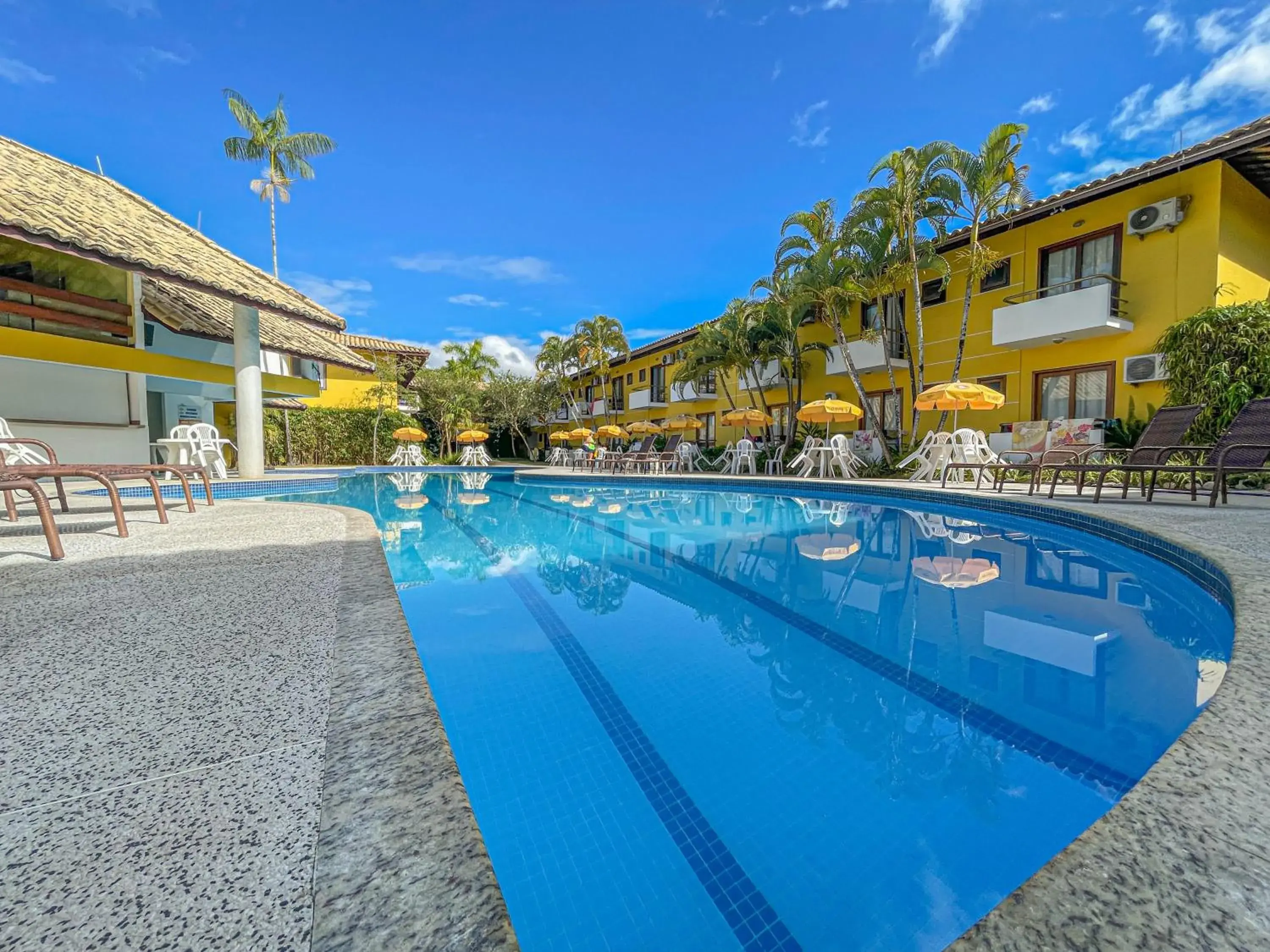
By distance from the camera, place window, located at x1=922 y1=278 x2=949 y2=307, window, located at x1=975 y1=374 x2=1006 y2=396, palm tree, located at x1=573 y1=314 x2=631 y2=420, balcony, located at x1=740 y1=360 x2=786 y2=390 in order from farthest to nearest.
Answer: palm tree, located at x1=573 y1=314 x2=631 y2=420 → balcony, located at x1=740 y1=360 x2=786 y2=390 → window, located at x1=922 y1=278 x2=949 y2=307 → window, located at x1=975 y1=374 x2=1006 y2=396

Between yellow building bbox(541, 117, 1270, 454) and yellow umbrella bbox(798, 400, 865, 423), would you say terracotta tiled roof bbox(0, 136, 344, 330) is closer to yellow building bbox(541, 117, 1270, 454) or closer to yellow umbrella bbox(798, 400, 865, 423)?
yellow umbrella bbox(798, 400, 865, 423)

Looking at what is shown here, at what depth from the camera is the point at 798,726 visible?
7.83 feet

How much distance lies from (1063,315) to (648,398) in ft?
56.1

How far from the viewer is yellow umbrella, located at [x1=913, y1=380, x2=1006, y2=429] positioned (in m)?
10.6

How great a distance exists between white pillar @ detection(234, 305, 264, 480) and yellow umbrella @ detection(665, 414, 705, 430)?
13.6 meters

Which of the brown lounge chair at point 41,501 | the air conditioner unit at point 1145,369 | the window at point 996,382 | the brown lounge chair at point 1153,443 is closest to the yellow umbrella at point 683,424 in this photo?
the window at point 996,382

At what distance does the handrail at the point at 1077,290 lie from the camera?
1096 cm

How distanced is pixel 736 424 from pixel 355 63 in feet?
45.1

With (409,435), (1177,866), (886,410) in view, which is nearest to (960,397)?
(886,410)

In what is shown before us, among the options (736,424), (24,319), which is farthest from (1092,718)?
(736,424)

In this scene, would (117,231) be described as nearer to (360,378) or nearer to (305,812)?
(305,812)

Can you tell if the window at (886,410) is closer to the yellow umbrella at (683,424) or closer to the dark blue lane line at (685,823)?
the yellow umbrella at (683,424)

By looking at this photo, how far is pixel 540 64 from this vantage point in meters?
15.0

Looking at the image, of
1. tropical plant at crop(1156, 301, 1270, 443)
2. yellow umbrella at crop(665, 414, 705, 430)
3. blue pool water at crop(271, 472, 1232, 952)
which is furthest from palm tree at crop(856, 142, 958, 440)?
blue pool water at crop(271, 472, 1232, 952)
